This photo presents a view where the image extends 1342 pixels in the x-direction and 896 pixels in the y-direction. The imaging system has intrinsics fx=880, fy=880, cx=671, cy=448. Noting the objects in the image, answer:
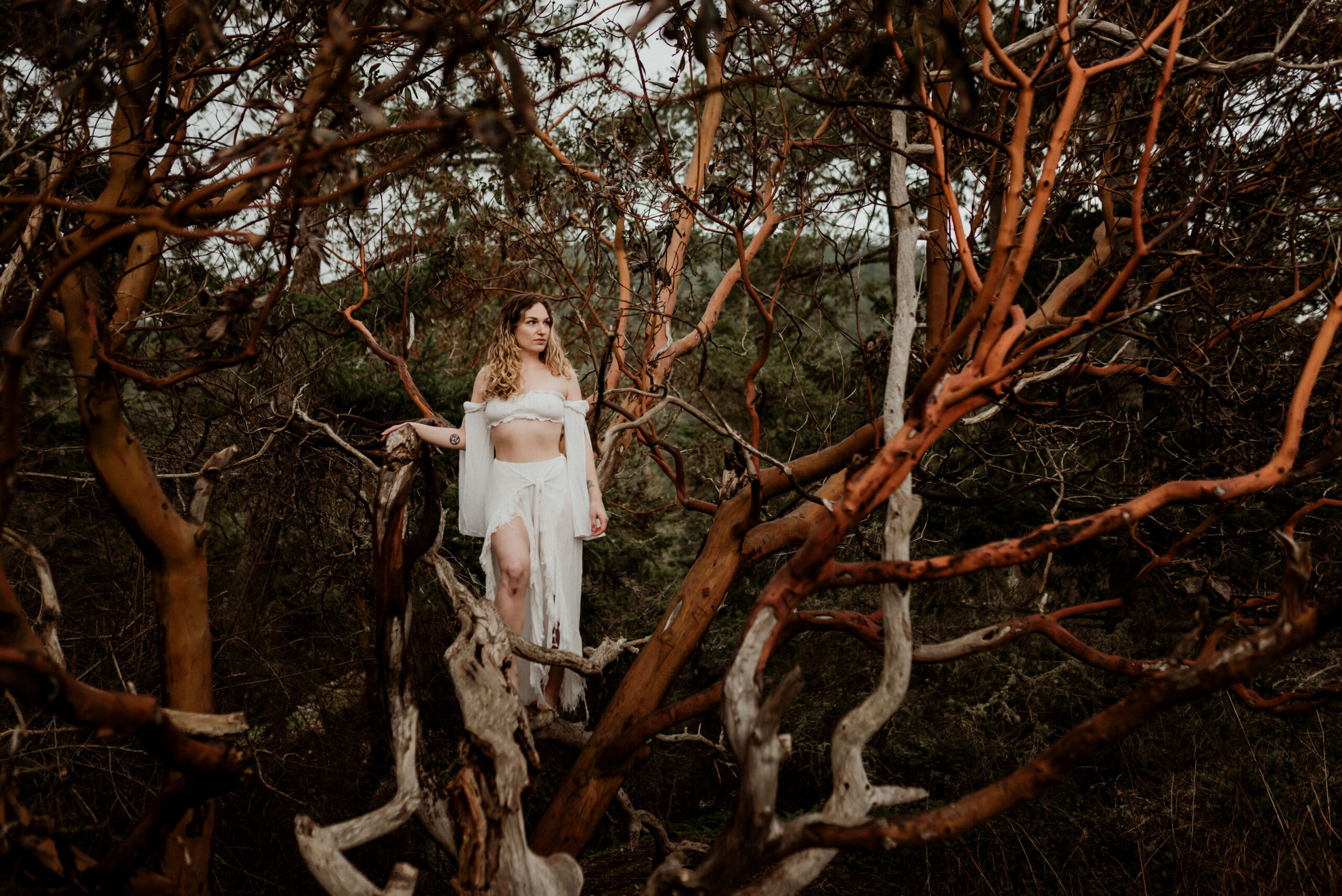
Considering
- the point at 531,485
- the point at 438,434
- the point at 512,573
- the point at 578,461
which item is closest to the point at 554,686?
the point at 512,573

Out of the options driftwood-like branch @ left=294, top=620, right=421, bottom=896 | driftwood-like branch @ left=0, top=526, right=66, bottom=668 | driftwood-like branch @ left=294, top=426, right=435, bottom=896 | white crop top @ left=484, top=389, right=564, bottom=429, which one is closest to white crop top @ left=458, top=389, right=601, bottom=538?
white crop top @ left=484, top=389, right=564, bottom=429

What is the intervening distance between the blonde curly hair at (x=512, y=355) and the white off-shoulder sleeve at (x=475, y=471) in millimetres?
128

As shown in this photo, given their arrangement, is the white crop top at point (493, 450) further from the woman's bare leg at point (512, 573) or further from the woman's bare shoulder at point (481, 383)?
the woman's bare leg at point (512, 573)

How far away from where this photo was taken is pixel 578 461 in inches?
163

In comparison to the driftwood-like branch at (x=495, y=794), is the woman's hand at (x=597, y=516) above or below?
above

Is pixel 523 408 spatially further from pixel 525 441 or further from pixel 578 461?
pixel 578 461

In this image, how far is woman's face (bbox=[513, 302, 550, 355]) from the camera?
4.22m

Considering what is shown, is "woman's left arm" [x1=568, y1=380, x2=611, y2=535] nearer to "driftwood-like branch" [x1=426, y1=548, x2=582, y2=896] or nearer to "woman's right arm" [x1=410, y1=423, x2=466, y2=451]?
"woman's right arm" [x1=410, y1=423, x2=466, y2=451]

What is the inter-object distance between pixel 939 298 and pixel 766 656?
248 cm

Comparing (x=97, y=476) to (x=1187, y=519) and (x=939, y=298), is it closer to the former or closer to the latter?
(x=939, y=298)

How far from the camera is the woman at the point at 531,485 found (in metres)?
3.89

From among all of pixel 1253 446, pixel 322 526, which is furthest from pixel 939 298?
pixel 322 526

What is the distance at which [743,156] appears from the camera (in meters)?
6.60

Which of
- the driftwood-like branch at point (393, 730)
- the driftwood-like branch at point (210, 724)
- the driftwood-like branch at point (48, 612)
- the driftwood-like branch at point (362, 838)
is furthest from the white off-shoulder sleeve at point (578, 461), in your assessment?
the driftwood-like branch at point (48, 612)
